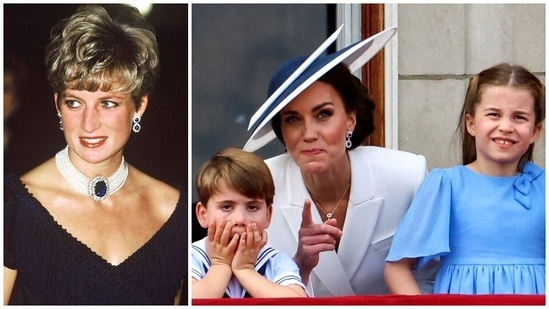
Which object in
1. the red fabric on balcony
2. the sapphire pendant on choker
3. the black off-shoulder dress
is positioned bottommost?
the red fabric on balcony

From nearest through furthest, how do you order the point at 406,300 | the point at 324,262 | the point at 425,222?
the point at 406,300
the point at 425,222
the point at 324,262

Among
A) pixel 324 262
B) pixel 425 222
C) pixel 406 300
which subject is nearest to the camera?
pixel 406 300

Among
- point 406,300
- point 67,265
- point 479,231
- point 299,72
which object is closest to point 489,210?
point 479,231

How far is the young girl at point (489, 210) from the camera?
3.97 m

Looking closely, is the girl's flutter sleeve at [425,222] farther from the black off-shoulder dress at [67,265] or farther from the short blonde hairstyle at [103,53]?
the short blonde hairstyle at [103,53]

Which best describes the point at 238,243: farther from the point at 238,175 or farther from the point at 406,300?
the point at 406,300

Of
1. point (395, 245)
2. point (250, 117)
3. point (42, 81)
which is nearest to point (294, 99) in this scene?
point (250, 117)

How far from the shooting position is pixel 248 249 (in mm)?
3969

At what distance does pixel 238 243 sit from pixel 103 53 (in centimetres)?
79

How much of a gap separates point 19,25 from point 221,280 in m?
1.08

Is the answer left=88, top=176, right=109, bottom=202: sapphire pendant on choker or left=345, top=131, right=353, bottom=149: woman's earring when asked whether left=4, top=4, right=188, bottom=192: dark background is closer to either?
left=88, top=176, right=109, bottom=202: sapphire pendant on choker

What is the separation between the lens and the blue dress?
3.97 meters

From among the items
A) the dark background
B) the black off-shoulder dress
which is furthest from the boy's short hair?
the black off-shoulder dress

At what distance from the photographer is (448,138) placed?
15.0 ft
